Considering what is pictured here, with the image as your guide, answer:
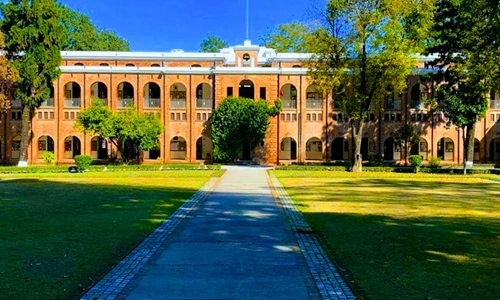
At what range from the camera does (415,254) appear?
847cm

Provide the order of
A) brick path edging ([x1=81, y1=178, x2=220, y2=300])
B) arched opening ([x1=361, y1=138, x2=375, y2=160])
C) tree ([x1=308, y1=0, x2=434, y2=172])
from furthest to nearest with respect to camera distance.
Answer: arched opening ([x1=361, y1=138, x2=375, y2=160]) < tree ([x1=308, y1=0, x2=434, y2=172]) < brick path edging ([x1=81, y1=178, x2=220, y2=300])

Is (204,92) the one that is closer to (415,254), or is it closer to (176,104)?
(176,104)

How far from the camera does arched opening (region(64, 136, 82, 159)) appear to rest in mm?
49344

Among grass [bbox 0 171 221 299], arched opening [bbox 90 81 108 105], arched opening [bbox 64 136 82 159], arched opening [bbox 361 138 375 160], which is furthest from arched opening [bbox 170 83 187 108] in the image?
grass [bbox 0 171 221 299]

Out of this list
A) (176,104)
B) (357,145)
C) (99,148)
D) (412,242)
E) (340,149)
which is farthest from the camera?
(340,149)

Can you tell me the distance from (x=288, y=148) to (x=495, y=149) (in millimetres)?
20177

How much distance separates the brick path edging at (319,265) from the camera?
20.7 feet

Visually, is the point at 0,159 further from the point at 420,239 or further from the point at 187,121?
the point at 420,239

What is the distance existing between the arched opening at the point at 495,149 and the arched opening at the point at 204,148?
2719cm

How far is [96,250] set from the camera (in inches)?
339

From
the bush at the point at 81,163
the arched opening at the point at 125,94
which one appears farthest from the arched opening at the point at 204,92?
the bush at the point at 81,163

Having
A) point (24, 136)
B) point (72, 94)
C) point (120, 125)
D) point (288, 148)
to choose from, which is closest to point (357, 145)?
point (288, 148)

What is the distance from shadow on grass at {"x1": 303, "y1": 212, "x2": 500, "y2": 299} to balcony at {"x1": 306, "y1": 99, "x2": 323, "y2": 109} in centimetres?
3581

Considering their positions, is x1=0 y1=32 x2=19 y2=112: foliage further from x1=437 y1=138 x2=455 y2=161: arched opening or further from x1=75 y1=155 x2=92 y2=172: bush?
x1=437 y1=138 x2=455 y2=161: arched opening
